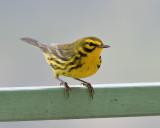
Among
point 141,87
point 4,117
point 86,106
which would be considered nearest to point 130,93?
point 141,87

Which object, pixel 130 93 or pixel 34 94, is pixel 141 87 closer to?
pixel 130 93

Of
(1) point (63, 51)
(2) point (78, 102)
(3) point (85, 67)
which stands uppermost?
(1) point (63, 51)

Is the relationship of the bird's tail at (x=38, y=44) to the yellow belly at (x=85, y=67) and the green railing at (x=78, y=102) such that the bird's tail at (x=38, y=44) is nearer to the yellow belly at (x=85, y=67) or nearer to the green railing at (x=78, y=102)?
the yellow belly at (x=85, y=67)

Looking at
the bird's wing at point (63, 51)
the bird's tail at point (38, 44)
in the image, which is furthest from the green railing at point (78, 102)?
the bird's tail at point (38, 44)

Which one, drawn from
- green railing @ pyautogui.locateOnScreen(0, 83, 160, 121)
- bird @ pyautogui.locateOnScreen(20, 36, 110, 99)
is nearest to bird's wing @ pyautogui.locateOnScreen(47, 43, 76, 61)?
bird @ pyautogui.locateOnScreen(20, 36, 110, 99)

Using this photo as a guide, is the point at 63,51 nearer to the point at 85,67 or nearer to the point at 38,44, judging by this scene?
the point at 85,67

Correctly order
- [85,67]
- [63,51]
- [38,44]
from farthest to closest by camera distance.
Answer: [38,44] → [63,51] → [85,67]

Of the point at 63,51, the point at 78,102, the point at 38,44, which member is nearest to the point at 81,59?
the point at 63,51
